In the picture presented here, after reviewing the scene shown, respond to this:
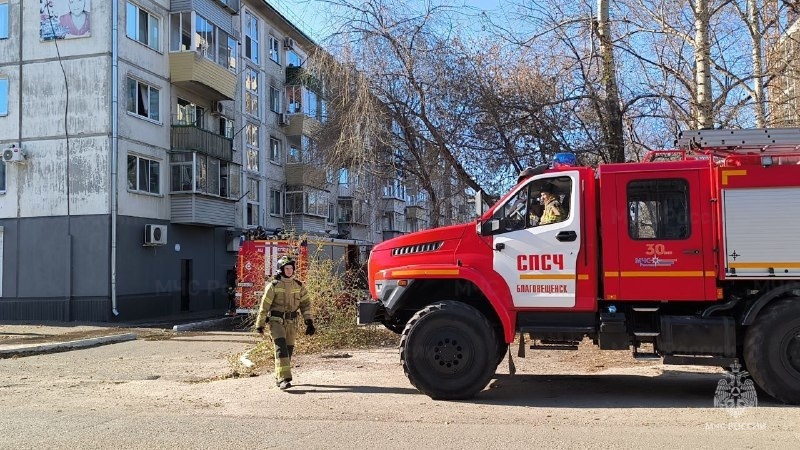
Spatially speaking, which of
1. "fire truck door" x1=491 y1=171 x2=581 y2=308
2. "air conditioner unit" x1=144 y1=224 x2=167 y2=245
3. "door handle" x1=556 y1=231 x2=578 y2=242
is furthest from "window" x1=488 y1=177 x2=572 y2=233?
"air conditioner unit" x1=144 y1=224 x2=167 y2=245

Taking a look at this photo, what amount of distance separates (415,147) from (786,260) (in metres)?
8.29

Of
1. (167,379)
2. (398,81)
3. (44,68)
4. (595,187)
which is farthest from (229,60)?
(595,187)

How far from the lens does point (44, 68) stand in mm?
22047

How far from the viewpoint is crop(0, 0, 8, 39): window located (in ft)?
74.4

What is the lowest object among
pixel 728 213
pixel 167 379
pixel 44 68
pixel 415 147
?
pixel 167 379

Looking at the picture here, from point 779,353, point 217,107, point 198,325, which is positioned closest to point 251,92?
point 217,107

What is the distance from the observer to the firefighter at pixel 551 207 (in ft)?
24.4

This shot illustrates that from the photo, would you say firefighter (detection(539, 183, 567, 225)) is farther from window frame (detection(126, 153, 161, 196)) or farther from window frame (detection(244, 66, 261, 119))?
window frame (detection(244, 66, 261, 119))

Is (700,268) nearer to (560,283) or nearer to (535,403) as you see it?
(560,283)

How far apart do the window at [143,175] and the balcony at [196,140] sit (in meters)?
1.29

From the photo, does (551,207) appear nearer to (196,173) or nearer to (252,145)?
(196,173)

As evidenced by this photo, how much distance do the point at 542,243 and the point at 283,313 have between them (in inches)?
141

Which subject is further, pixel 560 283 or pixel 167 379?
pixel 167 379

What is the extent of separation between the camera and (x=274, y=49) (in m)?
34.1
